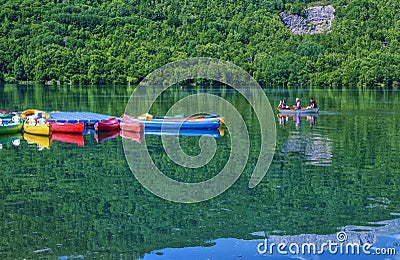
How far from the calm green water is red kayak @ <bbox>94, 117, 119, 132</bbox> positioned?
5990 millimetres

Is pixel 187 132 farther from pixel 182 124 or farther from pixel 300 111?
pixel 300 111

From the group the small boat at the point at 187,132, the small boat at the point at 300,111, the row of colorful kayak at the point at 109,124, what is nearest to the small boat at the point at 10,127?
the row of colorful kayak at the point at 109,124

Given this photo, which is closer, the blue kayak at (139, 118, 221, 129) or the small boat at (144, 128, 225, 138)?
the small boat at (144, 128, 225, 138)

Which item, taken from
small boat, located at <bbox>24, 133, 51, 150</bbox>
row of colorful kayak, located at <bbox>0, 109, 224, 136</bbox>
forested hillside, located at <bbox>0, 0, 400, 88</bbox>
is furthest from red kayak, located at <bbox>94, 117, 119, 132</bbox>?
forested hillside, located at <bbox>0, 0, 400, 88</bbox>

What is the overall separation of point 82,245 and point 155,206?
191 inches

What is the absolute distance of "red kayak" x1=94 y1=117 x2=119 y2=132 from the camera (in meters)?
46.1

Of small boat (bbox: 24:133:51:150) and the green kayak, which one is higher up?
the green kayak

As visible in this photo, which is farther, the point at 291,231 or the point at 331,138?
the point at 331,138

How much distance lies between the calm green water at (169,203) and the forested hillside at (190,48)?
113 m

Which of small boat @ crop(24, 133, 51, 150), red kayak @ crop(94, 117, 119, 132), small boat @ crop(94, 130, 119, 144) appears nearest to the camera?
small boat @ crop(24, 133, 51, 150)

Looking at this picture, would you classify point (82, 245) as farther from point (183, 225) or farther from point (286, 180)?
point (286, 180)

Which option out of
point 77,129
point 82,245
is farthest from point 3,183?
point 77,129

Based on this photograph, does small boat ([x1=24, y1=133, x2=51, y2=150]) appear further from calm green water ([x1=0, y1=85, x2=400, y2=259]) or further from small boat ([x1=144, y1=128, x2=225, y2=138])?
small boat ([x1=144, y1=128, x2=225, y2=138])

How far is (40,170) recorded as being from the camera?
104 ft
